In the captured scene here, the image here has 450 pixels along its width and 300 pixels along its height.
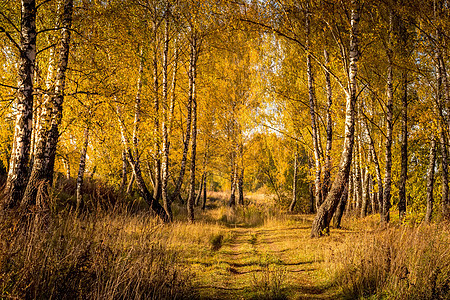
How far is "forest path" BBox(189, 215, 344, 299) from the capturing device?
3910mm

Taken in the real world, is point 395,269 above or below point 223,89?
below

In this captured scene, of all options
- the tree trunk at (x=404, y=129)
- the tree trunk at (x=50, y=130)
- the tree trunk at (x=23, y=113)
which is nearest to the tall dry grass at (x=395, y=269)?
the tree trunk at (x=404, y=129)

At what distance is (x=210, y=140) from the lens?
1736 centimetres

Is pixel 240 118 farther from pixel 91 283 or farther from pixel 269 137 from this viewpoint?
pixel 91 283

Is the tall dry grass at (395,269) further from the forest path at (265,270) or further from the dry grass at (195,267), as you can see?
the forest path at (265,270)

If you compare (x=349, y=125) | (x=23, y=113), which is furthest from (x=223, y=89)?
(x=23, y=113)

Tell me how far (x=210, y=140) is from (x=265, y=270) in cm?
1337

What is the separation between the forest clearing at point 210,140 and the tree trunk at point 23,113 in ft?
0.08

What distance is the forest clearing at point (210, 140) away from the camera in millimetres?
3377

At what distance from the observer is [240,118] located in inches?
630

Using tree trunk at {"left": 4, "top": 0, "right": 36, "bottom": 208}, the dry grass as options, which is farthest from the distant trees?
the dry grass

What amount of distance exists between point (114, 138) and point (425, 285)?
725 cm

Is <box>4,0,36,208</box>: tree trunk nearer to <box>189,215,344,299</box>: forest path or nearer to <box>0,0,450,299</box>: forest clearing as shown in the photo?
<box>0,0,450,299</box>: forest clearing

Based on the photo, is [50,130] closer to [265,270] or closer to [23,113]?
[23,113]
